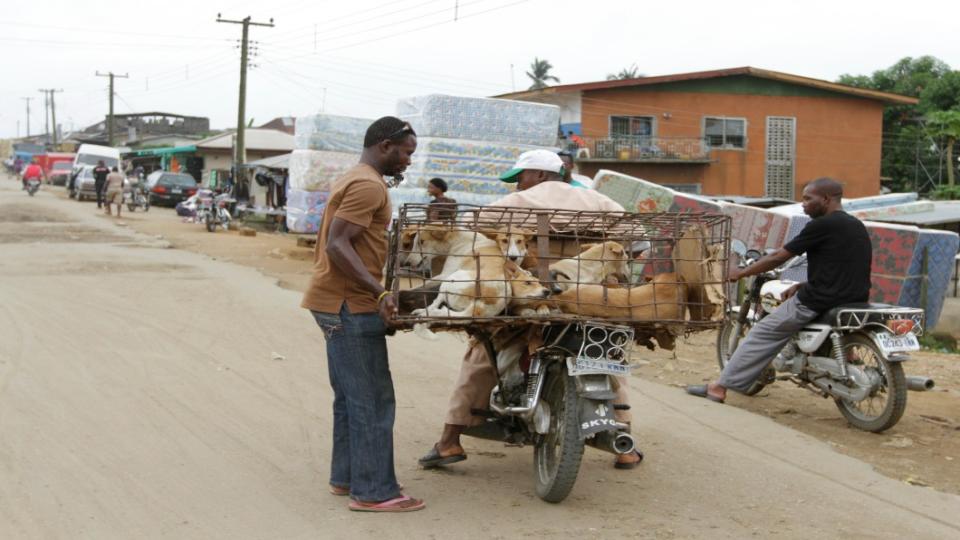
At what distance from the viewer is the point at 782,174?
134 feet

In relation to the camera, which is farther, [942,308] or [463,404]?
[942,308]

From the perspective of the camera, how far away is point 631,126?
39.2 m

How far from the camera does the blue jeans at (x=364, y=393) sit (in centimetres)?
457

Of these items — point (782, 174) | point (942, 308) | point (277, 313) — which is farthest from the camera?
point (782, 174)

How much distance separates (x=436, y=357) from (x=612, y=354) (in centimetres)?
426

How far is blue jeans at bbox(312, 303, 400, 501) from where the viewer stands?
4566 mm

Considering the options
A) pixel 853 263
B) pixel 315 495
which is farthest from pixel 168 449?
pixel 853 263

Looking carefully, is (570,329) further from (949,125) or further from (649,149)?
(949,125)

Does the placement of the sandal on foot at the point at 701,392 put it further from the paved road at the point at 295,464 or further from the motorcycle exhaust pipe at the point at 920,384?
the motorcycle exhaust pipe at the point at 920,384

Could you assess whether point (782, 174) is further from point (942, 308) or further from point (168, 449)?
point (168, 449)

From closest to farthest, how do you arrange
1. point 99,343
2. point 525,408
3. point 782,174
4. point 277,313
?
point 525,408, point 99,343, point 277,313, point 782,174

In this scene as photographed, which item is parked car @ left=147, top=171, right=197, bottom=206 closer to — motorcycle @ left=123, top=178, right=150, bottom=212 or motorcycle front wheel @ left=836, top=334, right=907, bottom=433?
motorcycle @ left=123, top=178, right=150, bottom=212

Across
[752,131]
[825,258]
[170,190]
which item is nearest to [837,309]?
[825,258]

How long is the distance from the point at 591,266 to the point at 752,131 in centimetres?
3746
